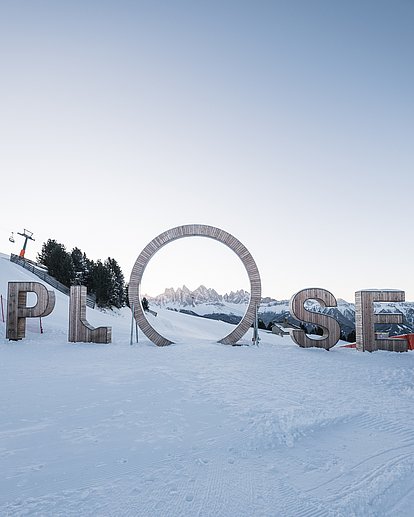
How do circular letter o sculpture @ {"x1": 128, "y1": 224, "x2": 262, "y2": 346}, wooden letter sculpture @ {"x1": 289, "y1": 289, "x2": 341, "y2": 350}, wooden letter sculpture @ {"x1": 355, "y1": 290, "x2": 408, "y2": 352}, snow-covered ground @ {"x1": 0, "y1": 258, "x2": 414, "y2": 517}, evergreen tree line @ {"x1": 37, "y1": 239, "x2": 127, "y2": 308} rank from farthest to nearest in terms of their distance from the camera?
evergreen tree line @ {"x1": 37, "y1": 239, "x2": 127, "y2": 308}
circular letter o sculpture @ {"x1": 128, "y1": 224, "x2": 262, "y2": 346}
wooden letter sculpture @ {"x1": 289, "y1": 289, "x2": 341, "y2": 350}
wooden letter sculpture @ {"x1": 355, "y1": 290, "x2": 408, "y2": 352}
snow-covered ground @ {"x1": 0, "y1": 258, "x2": 414, "y2": 517}

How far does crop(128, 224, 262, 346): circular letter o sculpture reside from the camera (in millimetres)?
13203

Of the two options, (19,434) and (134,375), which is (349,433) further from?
(134,375)

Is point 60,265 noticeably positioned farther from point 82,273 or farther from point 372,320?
point 372,320

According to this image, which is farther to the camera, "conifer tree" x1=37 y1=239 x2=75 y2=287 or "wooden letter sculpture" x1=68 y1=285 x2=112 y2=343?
"conifer tree" x1=37 y1=239 x2=75 y2=287

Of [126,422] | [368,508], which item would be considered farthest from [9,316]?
[368,508]

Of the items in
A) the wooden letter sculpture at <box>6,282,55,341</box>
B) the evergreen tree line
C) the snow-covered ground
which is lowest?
the snow-covered ground

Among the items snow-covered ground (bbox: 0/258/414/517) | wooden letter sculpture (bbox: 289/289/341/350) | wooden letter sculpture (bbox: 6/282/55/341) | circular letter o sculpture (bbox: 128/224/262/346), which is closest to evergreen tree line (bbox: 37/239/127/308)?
wooden letter sculpture (bbox: 6/282/55/341)

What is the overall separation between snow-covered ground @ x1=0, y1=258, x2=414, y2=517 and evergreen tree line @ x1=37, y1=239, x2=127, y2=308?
2708cm

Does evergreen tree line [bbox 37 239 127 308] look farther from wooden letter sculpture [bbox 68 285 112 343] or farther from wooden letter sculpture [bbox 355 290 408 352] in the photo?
wooden letter sculpture [bbox 355 290 408 352]

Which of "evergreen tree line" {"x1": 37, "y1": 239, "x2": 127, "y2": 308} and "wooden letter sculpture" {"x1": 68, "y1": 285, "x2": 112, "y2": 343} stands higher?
"evergreen tree line" {"x1": 37, "y1": 239, "x2": 127, "y2": 308}

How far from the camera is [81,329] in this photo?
13055 millimetres

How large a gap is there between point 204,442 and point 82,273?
35.6 m

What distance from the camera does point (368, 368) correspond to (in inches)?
354

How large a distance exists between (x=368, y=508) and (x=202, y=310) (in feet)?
181
